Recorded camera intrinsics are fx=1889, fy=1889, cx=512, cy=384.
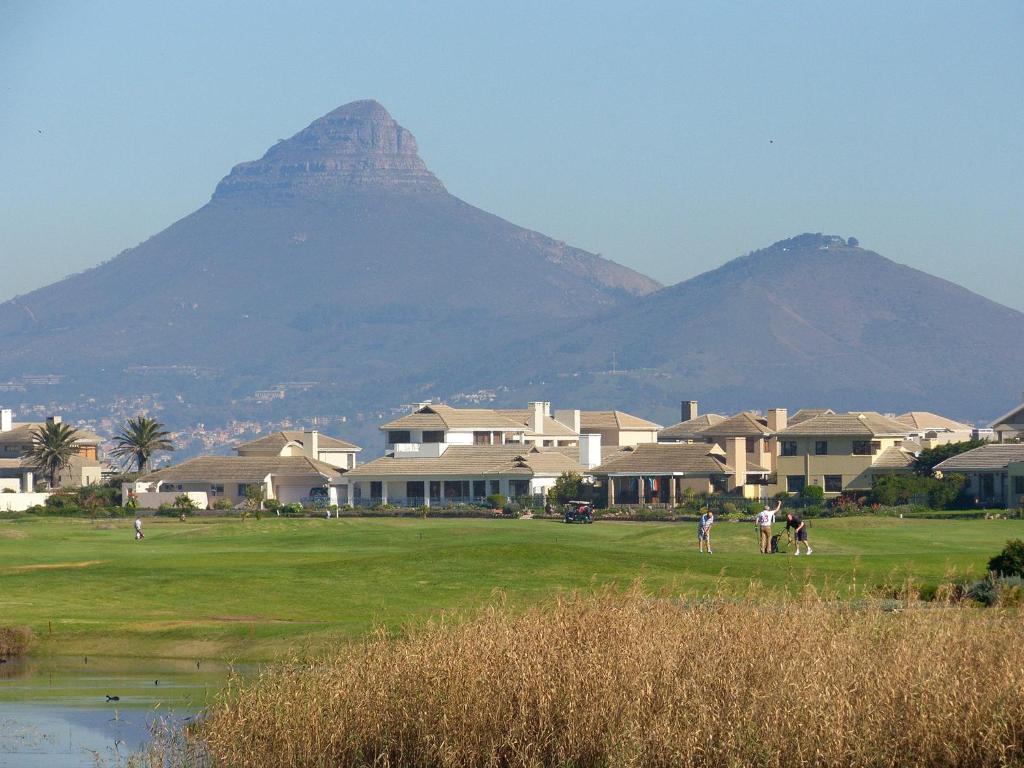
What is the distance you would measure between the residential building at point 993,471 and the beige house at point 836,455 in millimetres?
15844

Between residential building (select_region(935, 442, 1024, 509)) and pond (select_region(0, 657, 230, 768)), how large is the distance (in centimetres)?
7239

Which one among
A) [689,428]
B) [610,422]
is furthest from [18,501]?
[689,428]

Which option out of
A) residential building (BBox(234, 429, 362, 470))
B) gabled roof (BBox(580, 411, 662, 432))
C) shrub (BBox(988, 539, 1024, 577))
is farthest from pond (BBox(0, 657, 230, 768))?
gabled roof (BBox(580, 411, 662, 432))

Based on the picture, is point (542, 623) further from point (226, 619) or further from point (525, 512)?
point (525, 512)

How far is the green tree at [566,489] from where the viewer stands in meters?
127

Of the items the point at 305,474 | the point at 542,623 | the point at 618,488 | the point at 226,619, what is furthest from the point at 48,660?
the point at 305,474

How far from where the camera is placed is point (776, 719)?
73.6 feet

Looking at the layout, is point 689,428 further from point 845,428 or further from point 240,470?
point 845,428

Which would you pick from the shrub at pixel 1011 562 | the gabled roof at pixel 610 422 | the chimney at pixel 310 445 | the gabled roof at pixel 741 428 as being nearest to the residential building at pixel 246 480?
the chimney at pixel 310 445

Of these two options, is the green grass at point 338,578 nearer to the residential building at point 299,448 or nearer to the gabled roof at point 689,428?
the residential building at point 299,448

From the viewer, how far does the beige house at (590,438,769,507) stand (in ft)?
428

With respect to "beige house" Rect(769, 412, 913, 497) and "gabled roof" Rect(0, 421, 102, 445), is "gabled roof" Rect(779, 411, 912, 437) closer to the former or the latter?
"beige house" Rect(769, 412, 913, 497)

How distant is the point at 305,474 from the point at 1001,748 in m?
132

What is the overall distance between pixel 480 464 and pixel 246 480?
22.9 metres
